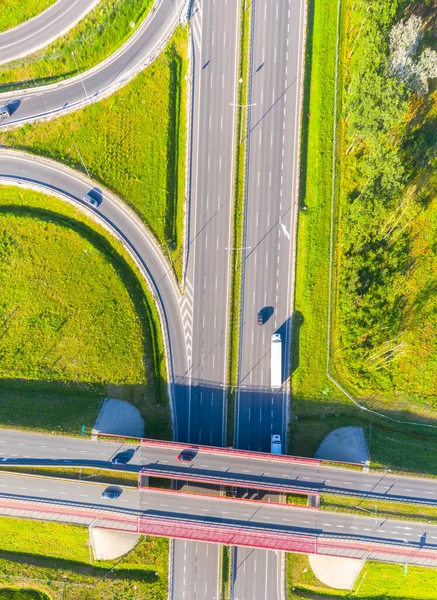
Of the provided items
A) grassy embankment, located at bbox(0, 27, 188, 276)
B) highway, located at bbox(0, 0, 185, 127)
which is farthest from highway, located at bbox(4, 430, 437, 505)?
highway, located at bbox(0, 0, 185, 127)

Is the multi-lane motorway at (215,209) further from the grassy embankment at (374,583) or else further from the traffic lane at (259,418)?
the grassy embankment at (374,583)

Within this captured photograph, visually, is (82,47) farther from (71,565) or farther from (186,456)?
(71,565)

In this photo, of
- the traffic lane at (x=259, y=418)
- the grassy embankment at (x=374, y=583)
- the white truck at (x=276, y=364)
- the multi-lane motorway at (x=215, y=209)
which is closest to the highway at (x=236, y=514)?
the grassy embankment at (x=374, y=583)

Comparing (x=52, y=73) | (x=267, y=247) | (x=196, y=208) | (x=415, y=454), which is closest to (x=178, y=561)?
(x=415, y=454)

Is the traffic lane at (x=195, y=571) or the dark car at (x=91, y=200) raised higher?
the dark car at (x=91, y=200)

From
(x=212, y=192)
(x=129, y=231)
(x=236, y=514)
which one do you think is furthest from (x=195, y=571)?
(x=212, y=192)

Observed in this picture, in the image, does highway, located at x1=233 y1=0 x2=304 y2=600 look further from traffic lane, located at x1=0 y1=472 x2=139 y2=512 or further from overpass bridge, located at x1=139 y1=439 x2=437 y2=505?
traffic lane, located at x1=0 y1=472 x2=139 y2=512

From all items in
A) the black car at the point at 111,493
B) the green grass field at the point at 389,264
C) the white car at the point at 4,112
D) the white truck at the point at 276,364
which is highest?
the white car at the point at 4,112
